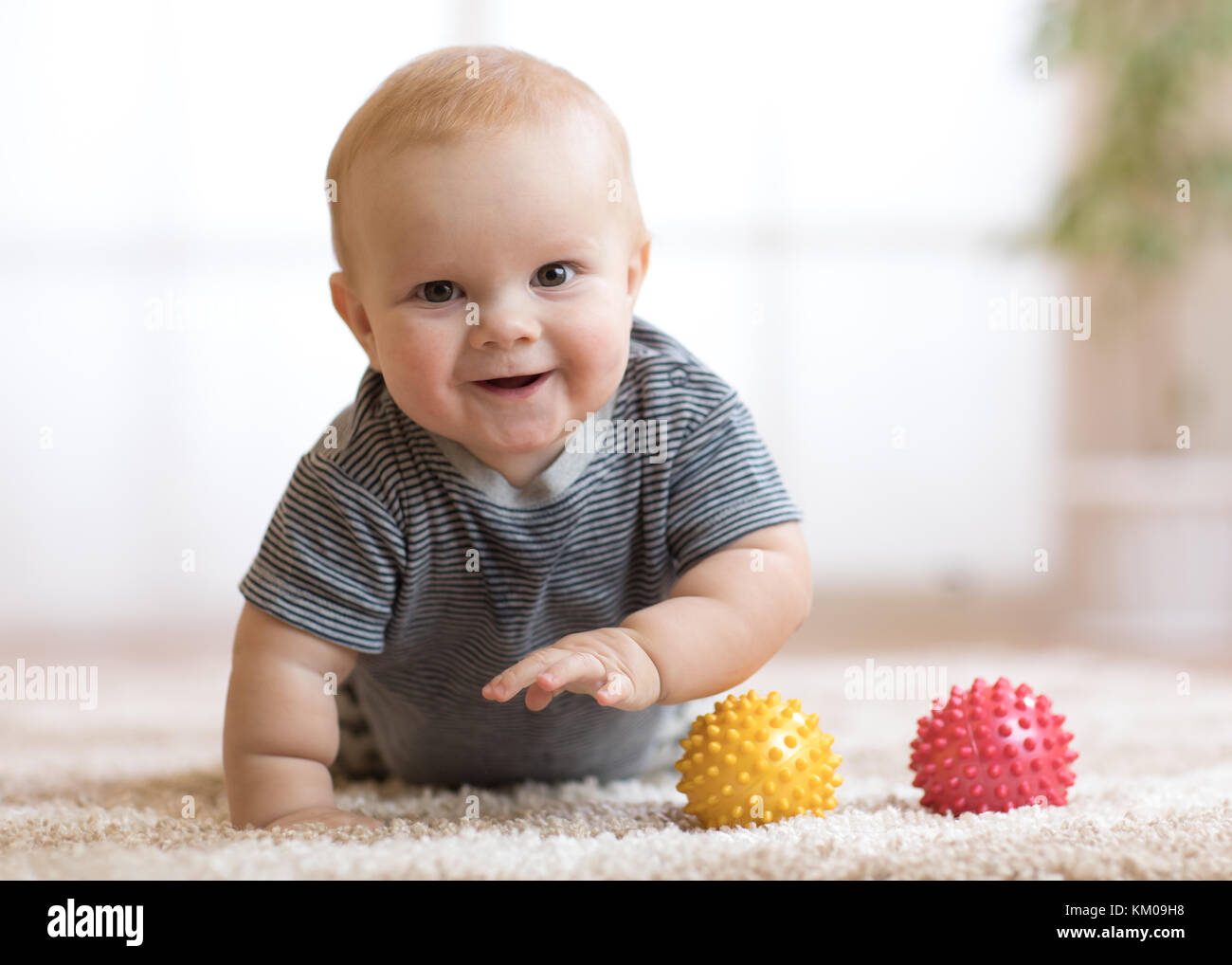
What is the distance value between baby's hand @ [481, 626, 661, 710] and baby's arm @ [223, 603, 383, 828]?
0.20m

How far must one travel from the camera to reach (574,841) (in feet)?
2.37

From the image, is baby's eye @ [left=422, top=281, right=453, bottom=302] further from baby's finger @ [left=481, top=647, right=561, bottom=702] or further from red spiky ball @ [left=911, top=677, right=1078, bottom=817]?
red spiky ball @ [left=911, top=677, right=1078, bottom=817]

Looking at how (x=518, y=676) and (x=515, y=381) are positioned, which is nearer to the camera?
(x=518, y=676)

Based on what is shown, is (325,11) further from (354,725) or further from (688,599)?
(688,599)

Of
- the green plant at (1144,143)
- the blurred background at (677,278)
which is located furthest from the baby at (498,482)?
the blurred background at (677,278)

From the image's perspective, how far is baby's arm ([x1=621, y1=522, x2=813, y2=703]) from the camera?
80 centimetres

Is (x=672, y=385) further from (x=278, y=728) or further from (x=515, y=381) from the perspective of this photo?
(x=278, y=728)

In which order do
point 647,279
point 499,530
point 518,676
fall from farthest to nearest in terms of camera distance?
point 647,279, point 499,530, point 518,676

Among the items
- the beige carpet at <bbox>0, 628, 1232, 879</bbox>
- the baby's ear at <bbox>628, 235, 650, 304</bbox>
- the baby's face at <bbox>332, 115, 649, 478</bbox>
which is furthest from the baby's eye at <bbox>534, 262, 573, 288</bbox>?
the beige carpet at <bbox>0, 628, 1232, 879</bbox>

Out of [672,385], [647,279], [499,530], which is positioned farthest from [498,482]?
[647,279]

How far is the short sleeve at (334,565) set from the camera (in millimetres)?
882

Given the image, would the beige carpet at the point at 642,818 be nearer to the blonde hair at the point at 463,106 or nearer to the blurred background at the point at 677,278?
the blonde hair at the point at 463,106

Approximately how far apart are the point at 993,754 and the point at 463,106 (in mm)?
560

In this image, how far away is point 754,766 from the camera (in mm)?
801
